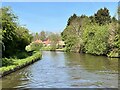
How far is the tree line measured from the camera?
5150 centimetres

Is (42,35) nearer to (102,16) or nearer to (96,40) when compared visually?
(102,16)

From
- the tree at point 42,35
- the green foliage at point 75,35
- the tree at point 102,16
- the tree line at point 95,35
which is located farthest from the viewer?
the tree at point 42,35

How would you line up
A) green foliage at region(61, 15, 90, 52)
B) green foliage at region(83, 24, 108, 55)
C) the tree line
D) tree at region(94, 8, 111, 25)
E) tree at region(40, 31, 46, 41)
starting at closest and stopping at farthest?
the tree line → green foliage at region(83, 24, 108, 55) → green foliage at region(61, 15, 90, 52) → tree at region(94, 8, 111, 25) → tree at region(40, 31, 46, 41)

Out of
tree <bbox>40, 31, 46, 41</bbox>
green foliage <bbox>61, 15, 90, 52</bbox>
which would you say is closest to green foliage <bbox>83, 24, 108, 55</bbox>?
green foliage <bbox>61, 15, 90, 52</bbox>

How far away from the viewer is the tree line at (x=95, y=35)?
169 feet

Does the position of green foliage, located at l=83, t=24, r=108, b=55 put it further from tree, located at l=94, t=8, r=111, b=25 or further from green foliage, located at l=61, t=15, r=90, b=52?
tree, located at l=94, t=8, r=111, b=25

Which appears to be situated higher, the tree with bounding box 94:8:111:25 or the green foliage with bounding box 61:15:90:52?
the tree with bounding box 94:8:111:25

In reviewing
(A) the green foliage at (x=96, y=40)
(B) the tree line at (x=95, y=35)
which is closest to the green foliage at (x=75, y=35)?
(B) the tree line at (x=95, y=35)

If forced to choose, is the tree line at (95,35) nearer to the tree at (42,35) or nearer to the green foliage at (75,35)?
the green foliage at (75,35)

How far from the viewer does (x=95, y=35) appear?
5806 cm

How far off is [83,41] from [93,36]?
822 centimetres

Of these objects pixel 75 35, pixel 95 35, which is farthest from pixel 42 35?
pixel 95 35

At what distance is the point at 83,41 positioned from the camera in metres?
68.7

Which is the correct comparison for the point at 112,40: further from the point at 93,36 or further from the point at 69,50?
the point at 69,50
